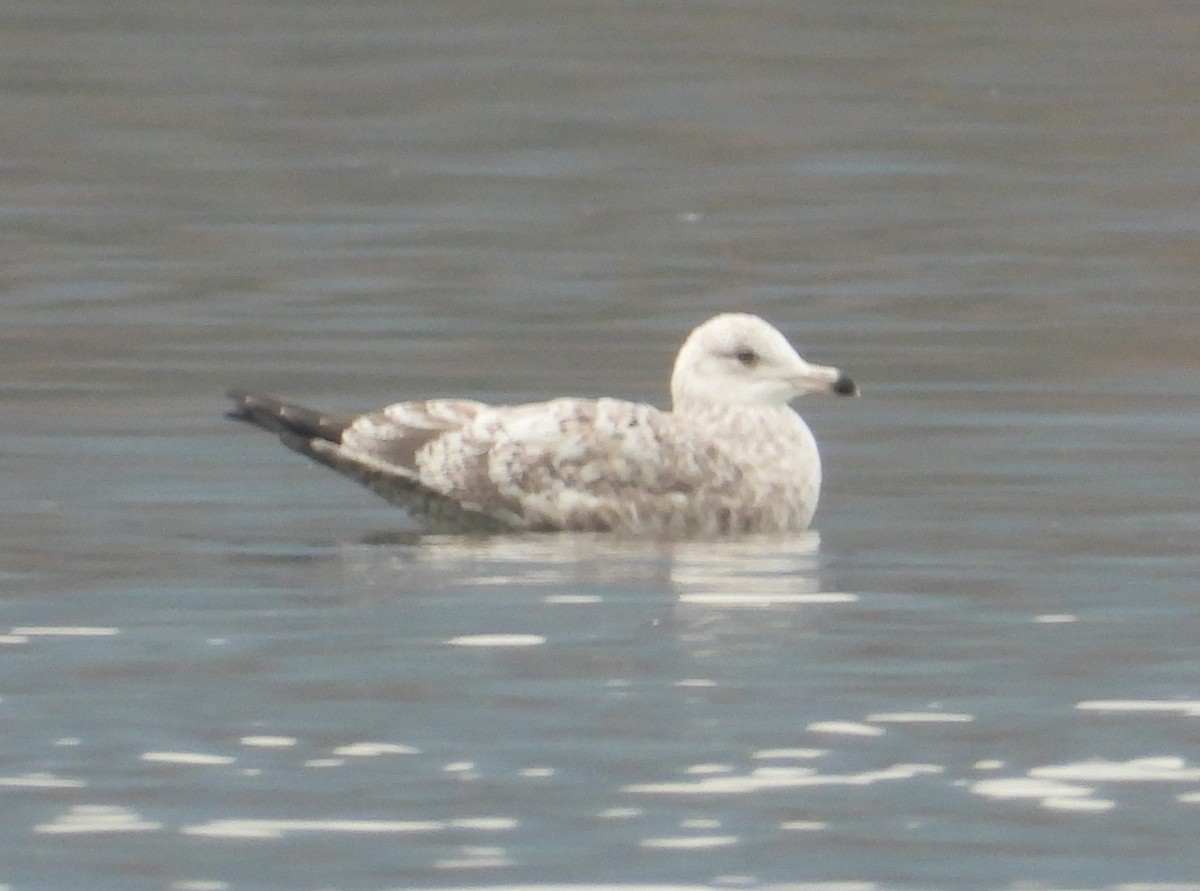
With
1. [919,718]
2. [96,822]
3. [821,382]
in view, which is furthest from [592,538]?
[96,822]

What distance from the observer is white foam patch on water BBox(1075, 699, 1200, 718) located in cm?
909

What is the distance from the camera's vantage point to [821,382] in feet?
39.4

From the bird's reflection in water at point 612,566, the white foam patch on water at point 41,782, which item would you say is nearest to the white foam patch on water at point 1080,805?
the white foam patch on water at point 41,782

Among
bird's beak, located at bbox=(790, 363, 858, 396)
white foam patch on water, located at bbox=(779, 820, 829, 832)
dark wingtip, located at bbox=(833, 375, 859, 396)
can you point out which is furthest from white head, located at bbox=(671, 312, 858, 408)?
white foam patch on water, located at bbox=(779, 820, 829, 832)

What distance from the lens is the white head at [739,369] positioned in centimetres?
1208

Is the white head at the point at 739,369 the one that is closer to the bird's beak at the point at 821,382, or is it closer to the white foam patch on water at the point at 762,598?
the bird's beak at the point at 821,382

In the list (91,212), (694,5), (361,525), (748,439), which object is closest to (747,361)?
(748,439)

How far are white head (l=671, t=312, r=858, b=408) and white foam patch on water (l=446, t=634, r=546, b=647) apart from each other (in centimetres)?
217

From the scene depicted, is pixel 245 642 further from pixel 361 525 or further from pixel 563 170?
pixel 563 170

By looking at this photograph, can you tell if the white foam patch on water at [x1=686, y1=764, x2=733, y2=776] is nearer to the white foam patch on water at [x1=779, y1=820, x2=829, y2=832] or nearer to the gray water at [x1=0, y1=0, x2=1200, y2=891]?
the gray water at [x1=0, y1=0, x2=1200, y2=891]

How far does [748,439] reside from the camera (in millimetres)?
11930

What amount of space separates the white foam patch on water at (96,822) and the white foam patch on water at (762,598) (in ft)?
9.08

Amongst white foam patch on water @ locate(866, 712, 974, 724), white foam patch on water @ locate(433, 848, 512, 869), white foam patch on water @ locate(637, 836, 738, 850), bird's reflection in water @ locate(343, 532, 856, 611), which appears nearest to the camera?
white foam patch on water @ locate(433, 848, 512, 869)

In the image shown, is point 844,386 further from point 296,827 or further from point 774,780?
point 296,827
